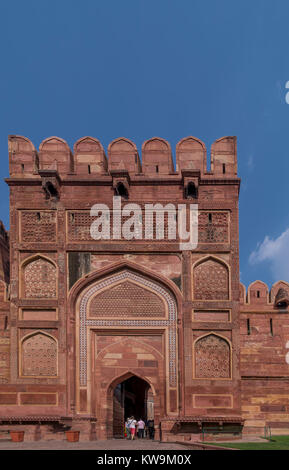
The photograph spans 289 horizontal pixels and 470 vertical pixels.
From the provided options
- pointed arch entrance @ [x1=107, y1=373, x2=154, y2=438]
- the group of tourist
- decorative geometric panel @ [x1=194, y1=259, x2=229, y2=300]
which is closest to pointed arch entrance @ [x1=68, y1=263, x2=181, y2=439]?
pointed arch entrance @ [x1=107, y1=373, x2=154, y2=438]

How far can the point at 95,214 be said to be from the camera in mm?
14727

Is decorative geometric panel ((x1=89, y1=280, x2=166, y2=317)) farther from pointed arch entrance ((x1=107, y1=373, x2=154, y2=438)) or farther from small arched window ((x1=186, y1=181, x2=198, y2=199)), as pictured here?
small arched window ((x1=186, y1=181, x2=198, y2=199))

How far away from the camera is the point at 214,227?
1473 centimetres

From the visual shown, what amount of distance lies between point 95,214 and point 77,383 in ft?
13.3

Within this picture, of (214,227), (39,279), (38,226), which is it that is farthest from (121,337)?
(214,227)

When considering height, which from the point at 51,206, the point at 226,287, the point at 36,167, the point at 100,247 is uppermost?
the point at 36,167

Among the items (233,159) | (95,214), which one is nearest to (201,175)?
(233,159)

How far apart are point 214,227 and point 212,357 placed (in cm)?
313

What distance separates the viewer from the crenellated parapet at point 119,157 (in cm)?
1498

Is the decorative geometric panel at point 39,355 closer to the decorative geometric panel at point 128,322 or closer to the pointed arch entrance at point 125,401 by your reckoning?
the decorative geometric panel at point 128,322

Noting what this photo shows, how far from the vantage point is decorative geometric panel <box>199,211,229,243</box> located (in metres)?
14.7

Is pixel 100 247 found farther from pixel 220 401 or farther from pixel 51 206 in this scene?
pixel 220 401

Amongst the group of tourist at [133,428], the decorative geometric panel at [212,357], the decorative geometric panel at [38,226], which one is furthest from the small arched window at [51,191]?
the group of tourist at [133,428]
